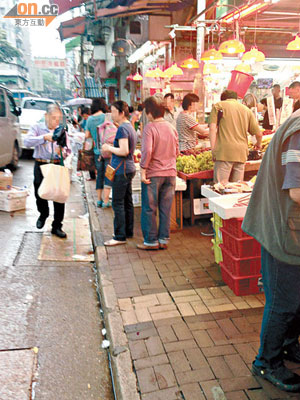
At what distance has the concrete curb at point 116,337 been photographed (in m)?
2.64

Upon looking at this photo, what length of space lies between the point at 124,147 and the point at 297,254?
3.25 m

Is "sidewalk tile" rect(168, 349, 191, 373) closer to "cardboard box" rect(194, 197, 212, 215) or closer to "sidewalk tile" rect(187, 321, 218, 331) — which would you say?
"sidewalk tile" rect(187, 321, 218, 331)

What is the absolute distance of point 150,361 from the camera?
9.53ft

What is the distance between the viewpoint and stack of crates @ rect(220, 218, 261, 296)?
378cm

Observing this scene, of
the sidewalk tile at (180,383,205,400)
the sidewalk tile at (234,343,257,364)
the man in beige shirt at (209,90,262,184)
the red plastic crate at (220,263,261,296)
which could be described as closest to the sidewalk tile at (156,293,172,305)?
the red plastic crate at (220,263,261,296)

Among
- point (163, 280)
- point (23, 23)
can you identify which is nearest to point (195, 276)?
point (163, 280)

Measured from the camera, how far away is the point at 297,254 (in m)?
2.26

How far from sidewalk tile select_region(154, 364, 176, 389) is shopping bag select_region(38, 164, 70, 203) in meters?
3.30

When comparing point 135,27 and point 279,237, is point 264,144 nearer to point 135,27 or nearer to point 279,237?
point 279,237

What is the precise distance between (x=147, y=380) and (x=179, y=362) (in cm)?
31

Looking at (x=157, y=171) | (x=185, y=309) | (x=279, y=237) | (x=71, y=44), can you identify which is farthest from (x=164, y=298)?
(x=71, y=44)

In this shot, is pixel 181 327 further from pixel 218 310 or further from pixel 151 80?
pixel 151 80

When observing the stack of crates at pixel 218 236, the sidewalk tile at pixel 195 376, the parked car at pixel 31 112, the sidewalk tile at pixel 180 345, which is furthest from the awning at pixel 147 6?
the sidewalk tile at pixel 195 376

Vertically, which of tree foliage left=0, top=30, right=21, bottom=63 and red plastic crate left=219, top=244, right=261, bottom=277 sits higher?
tree foliage left=0, top=30, right=21, bottom=63
